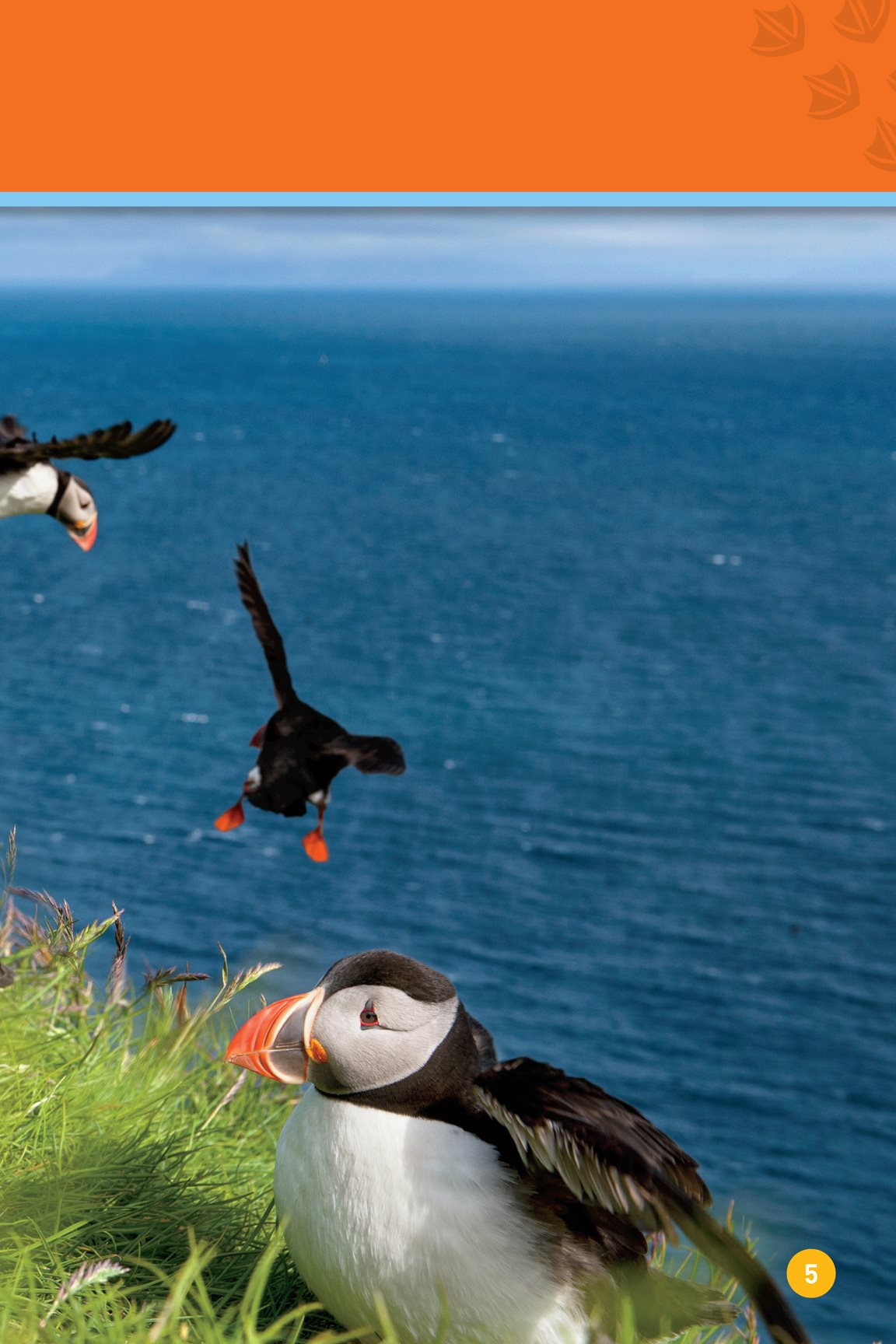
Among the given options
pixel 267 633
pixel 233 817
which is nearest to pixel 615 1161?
pixel 233 817

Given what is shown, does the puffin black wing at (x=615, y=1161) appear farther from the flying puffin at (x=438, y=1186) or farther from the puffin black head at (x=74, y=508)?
the puffin black head at (x=74, y=508)

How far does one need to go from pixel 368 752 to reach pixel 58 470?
131cm

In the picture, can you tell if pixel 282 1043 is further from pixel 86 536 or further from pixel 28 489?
pixel 28 489

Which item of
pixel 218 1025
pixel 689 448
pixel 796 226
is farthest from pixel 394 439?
pixel 218 1025

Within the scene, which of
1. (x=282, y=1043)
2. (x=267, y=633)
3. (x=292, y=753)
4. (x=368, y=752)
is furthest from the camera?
(x=282, y=1043)

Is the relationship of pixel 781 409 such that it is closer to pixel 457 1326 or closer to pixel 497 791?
pixel 497 791

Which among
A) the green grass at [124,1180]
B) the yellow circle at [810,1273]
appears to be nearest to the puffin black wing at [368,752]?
the green grass at [124,1180]

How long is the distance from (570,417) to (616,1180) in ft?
523

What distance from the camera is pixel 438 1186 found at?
394 centimetres

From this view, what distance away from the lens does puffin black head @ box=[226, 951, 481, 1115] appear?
3.97 meters

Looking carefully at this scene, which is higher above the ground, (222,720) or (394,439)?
(394,439)

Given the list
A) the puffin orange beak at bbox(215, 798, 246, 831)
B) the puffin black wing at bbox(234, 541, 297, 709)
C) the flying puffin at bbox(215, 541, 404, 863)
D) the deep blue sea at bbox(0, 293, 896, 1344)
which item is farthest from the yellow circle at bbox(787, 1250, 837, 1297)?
the puffin black wing at bbox(234, 541, 297, 709)

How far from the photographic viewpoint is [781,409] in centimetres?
16338

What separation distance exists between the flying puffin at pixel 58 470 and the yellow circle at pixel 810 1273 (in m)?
3.45
